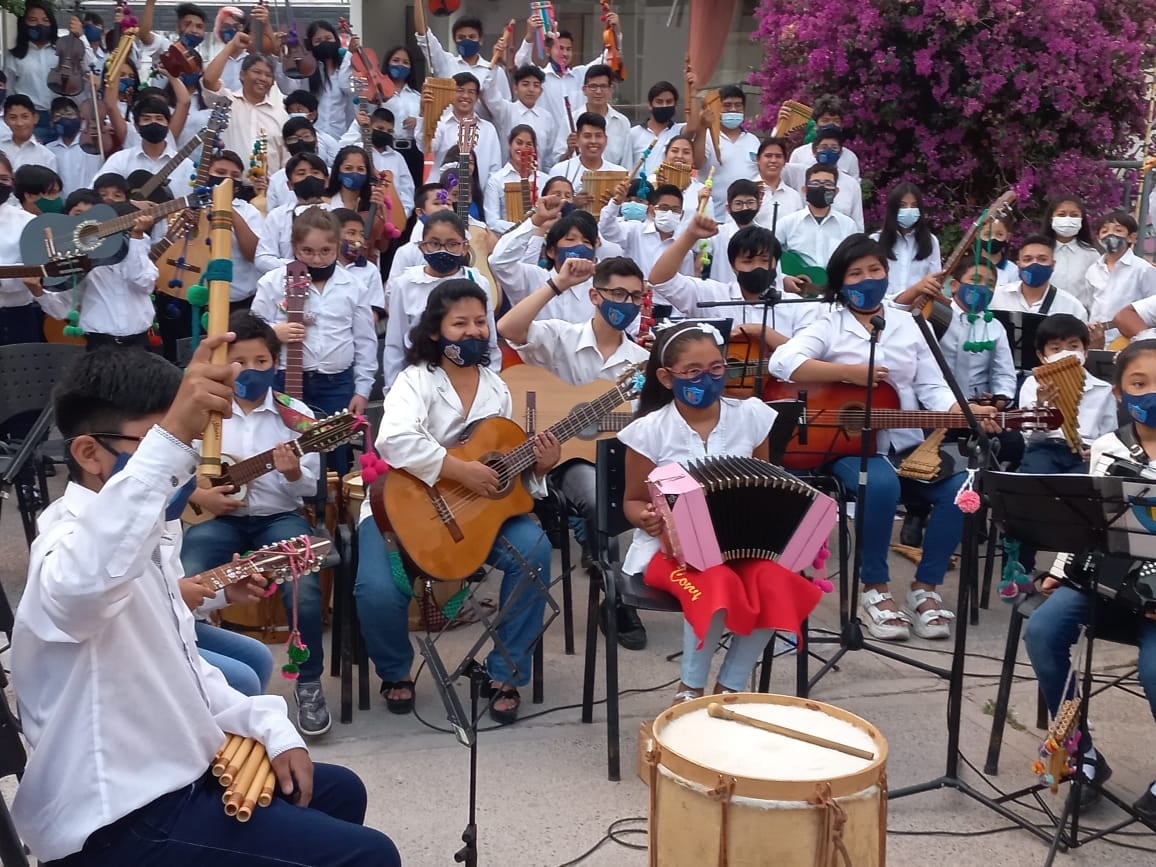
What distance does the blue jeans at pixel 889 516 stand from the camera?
18.6 feet

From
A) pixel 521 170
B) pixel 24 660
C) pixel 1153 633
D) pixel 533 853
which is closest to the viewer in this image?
pixel 24 660

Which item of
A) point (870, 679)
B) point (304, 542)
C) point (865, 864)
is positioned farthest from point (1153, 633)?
point (304, 542)

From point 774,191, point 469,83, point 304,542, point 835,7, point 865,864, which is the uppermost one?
point 835,7

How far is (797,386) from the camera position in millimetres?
5898

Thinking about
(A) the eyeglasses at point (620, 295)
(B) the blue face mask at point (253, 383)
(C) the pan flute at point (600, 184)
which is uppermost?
(C) the pan flute at point (600, 184)

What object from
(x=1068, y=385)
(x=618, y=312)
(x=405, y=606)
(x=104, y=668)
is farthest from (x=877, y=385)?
(x=104, y=668)

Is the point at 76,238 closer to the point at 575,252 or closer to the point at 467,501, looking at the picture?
the point at 575,252

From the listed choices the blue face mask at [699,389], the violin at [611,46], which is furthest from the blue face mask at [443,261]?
the violin at [611,46]

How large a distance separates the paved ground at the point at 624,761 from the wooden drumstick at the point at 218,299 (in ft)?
5.38

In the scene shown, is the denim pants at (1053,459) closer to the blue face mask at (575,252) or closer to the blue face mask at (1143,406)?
the blue face mask at (1143,406)

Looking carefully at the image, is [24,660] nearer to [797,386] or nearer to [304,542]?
[304,542]

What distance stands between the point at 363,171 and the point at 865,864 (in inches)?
258

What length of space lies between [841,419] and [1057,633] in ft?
5.95

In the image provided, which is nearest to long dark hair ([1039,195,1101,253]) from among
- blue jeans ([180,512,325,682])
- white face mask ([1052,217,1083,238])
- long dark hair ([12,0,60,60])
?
white face mask ([1052,217,1083,238])
